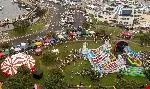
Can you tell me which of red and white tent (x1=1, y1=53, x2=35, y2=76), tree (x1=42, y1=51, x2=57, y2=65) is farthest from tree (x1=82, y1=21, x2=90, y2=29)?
red and white tent (x1=1, y1=53, x2=35, y2=76)

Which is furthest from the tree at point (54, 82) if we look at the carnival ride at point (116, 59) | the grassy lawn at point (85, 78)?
the carnival ride at point (116, 59)

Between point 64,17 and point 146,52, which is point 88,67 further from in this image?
point 64,17

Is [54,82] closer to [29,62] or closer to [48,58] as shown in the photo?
[29,62]

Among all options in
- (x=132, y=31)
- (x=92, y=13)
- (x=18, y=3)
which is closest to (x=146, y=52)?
(x=132, y=31)

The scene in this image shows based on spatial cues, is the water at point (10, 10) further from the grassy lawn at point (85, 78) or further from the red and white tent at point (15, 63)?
the grassy lawn at point (85, 78)

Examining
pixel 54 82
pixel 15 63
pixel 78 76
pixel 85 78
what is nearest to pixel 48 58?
pixel 15 63

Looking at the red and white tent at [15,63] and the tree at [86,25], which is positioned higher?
the tree at [86,25]

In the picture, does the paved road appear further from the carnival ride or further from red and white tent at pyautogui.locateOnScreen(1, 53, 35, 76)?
the carnival ride
